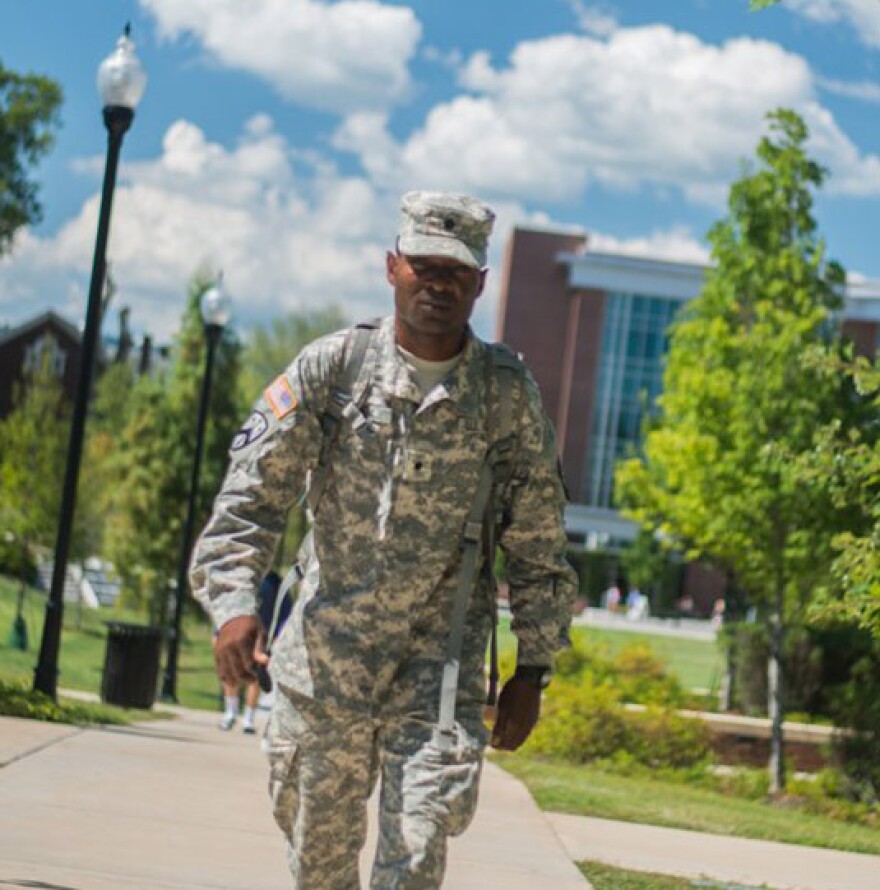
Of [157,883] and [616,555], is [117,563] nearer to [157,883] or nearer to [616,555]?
[157,883]

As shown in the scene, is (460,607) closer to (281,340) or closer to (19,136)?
(19,136)

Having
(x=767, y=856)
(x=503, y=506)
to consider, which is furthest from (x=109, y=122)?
(x=503, y=506)

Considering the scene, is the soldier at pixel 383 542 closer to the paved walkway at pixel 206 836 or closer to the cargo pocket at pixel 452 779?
the cargo pocket at pixel 452 779

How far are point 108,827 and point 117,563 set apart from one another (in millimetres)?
33226

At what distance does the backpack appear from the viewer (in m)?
4.23

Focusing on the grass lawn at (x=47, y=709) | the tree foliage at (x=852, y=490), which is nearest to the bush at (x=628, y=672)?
the grass lawn at (x=47, y=709)

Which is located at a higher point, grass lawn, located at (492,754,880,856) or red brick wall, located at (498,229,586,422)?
red brick wall, located at (498,229,586,422)

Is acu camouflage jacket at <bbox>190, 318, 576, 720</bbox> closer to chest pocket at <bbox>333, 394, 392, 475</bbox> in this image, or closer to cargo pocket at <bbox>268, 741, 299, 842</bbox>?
chest pocket at <bbox>333, 394, 392, 475</bbox>

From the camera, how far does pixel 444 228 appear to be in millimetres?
4234

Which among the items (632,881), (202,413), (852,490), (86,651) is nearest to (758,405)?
(852,490)

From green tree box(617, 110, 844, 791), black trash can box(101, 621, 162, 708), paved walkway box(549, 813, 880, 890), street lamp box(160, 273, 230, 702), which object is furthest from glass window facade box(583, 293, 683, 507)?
paved walkway box(549, 813, 880, 890)

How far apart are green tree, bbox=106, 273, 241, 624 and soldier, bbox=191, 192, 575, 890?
3492 centimetres

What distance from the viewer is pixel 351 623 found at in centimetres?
423

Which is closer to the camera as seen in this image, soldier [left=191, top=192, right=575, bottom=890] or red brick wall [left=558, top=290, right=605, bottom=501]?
soldier [left=191, top=192, right=575, bottom=890]
